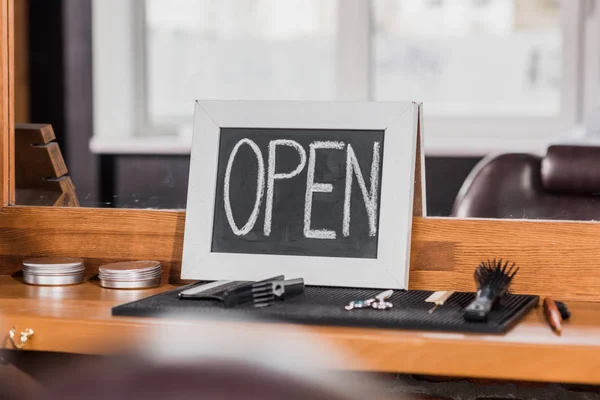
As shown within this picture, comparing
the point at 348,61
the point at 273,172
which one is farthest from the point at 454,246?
the point at 348,61

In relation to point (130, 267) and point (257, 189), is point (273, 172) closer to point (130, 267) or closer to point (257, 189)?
point (257, 189)

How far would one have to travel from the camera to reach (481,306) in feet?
3.37

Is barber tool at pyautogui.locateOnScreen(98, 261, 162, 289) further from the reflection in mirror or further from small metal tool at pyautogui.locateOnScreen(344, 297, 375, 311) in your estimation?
the reflection in mirror

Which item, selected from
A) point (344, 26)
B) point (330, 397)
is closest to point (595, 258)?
point (330, 397)

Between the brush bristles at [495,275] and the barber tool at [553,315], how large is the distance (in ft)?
0.17

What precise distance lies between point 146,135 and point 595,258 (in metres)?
1.84

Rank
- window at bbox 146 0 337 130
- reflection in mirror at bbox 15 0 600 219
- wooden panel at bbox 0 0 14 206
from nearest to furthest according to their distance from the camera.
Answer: wooden panel at bbox 0 0 14 206
reflection in mirror at bbox 15 0 600 219
window at bbox 146 0 337 130

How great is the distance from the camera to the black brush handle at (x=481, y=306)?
1.01m

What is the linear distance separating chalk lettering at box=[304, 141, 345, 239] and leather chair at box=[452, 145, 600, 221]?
20 cm

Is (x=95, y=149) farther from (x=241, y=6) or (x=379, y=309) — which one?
(x=241, y=6)

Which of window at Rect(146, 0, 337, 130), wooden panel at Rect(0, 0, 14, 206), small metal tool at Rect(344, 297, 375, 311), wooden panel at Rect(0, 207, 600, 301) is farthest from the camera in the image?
window at Rect(146, 0, 337, 130)

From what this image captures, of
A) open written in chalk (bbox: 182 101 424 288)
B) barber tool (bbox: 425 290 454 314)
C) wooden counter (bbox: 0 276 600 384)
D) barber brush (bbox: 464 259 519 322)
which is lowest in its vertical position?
wooden counter (bbox: 0 276 600 384)

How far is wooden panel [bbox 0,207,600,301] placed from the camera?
1.21 m

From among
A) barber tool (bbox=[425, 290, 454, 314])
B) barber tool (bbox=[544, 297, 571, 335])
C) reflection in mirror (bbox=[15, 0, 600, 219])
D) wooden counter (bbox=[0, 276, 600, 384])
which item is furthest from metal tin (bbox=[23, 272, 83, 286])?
reflection in mirror (bbox=[15, 0, 600, 219])
